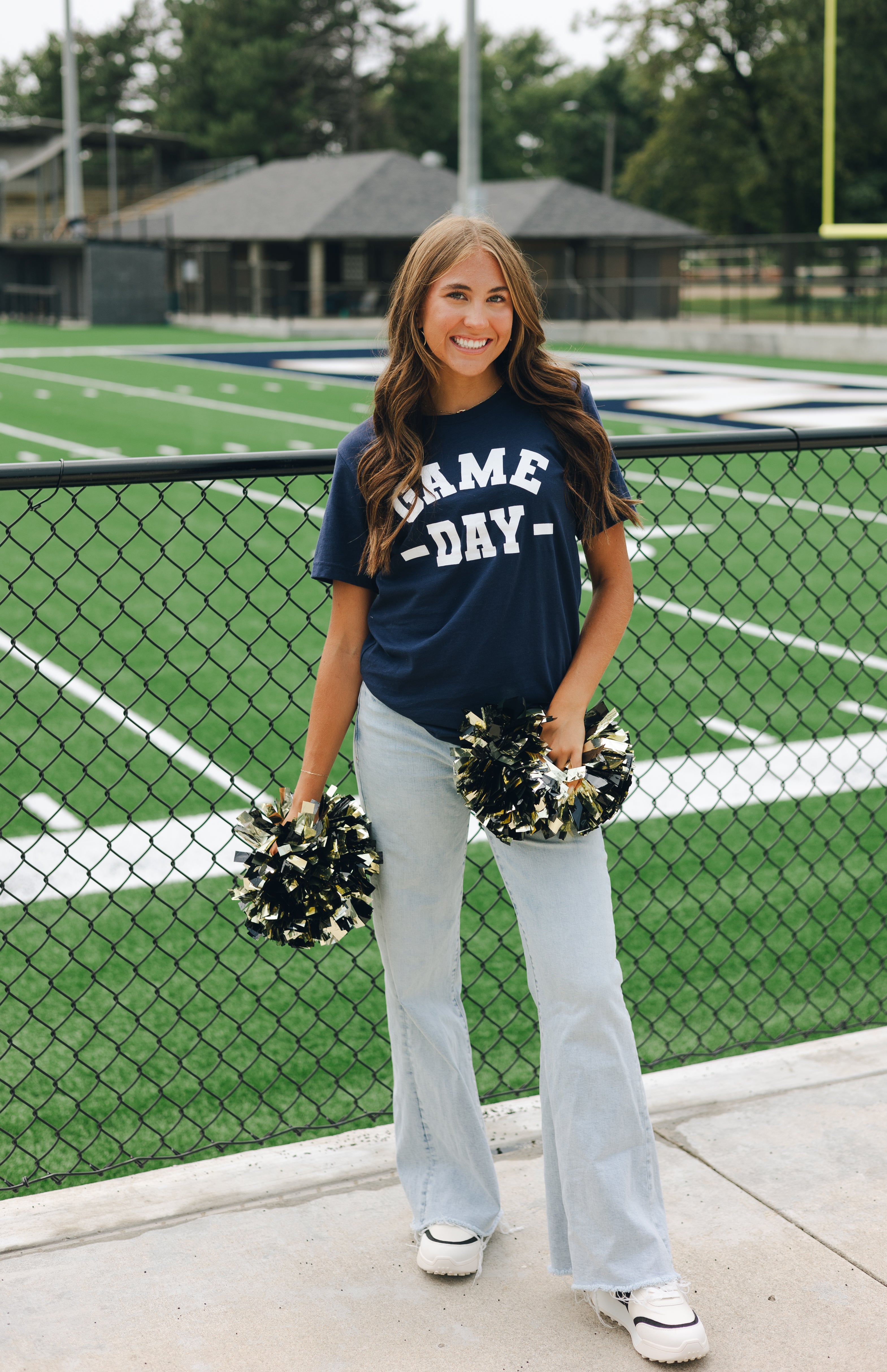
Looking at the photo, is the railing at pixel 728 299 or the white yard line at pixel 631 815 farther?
→ the railing at pixel 728 299

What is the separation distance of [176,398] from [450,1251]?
63.6 feet

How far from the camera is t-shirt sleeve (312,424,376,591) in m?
2.50

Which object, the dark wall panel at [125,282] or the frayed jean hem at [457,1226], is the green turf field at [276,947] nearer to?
the frayed jean hem at [457,1226]

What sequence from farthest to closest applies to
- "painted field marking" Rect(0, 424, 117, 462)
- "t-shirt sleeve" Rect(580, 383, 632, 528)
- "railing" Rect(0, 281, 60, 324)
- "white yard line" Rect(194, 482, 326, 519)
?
"railing" Rect(0, 281, 60, 324)
"painted field marking" Rect(0, 424, 117, 462)
"white yard line" Rect(194, 482, 326, 519)
"t-shirt sleeve" Rect(580, 383, 632, 528)

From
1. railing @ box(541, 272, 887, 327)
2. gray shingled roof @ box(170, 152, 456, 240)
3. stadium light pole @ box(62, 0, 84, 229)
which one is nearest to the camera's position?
railing @ box(541, 272, 887, 327)

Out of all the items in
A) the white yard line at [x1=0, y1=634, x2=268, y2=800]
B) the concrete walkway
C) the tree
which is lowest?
the concrete walkway

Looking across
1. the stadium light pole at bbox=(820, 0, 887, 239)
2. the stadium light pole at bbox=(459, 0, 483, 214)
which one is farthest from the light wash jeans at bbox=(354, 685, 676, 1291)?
the stadium light pole at bbox=(459, 0, 483, 214)

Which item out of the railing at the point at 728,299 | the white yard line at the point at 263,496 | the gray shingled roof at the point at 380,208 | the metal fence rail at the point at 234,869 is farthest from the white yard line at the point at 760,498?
the gray shingled roof at the point at 380,208

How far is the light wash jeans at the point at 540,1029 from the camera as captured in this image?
2.43 meters

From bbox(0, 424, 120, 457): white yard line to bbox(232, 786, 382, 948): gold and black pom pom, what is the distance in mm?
12297

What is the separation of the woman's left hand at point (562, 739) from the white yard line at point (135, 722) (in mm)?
2376

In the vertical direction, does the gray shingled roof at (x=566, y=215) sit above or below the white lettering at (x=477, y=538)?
above

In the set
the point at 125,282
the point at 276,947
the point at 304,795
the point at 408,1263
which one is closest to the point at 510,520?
the point at 304,795

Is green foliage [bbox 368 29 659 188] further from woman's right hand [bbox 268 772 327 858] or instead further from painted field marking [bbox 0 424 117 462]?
woman's right hand [bbox 268 772 327 858]
